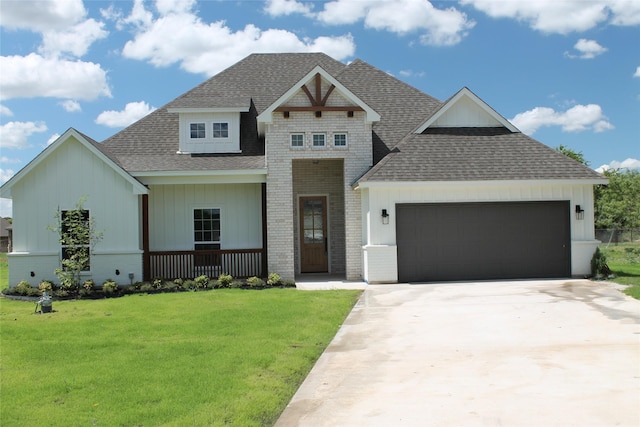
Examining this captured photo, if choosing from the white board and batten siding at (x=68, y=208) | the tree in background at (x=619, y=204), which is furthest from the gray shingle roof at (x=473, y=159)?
Answer: the tree in background at (x=619, y=204)

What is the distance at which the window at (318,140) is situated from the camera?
17500mm

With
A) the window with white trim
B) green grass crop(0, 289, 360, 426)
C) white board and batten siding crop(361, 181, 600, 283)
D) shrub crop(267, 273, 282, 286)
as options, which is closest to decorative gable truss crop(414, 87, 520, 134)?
white board and batten siding crop(361, 181, 600, 283)

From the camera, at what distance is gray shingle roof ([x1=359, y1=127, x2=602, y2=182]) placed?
1631 centimetres

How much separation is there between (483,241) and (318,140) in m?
5.92

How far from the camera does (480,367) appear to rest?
23.4ft

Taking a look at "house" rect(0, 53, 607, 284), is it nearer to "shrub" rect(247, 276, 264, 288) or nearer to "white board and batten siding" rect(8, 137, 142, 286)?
"white board and batten siding" rect(8, 137, 142, 286)

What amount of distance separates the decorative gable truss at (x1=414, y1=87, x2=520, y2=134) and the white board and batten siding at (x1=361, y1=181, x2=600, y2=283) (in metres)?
2.67

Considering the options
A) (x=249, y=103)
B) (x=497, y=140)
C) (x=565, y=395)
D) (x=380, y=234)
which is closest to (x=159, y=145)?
(x=249, y=103)

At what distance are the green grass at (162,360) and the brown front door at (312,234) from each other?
6.37 m

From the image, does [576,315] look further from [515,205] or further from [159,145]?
[159,145]

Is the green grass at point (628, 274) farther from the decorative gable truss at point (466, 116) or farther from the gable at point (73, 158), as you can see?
the gable at point (73, 158)

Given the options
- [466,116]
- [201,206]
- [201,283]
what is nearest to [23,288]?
[201,283]

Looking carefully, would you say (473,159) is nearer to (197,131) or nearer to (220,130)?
(220,130)

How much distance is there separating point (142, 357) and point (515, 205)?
12.4 m
